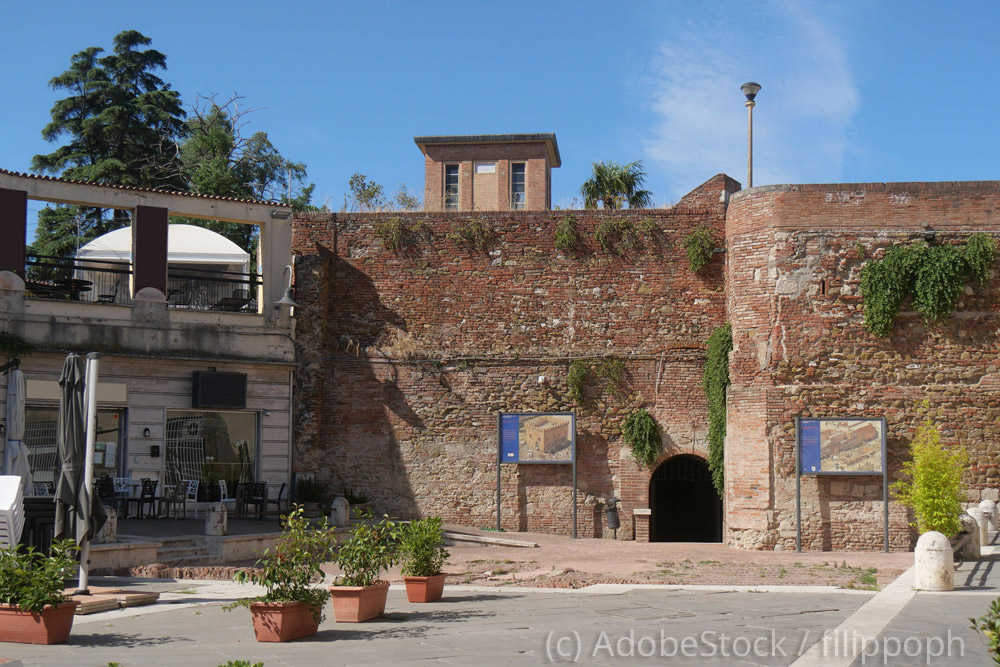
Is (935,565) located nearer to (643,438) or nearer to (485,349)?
(643,438)

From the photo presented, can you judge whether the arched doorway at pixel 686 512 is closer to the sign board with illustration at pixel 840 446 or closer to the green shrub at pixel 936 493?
the sign board with illustration at pixel 840 446

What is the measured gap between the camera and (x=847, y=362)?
19.0 meters

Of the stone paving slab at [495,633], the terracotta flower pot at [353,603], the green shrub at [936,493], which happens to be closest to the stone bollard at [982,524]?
the green shrub at [936,493]

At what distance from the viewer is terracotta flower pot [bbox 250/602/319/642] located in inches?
346

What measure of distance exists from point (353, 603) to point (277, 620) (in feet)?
4.36

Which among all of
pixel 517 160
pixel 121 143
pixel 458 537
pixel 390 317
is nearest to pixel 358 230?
pixel 390 317

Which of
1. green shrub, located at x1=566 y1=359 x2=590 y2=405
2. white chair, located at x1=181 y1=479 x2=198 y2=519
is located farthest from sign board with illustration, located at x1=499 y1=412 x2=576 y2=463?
white chair, located at x1=181 y1=479 x2=198 y2=519

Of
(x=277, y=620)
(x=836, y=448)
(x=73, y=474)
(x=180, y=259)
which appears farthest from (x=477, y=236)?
(x=277, y=620)

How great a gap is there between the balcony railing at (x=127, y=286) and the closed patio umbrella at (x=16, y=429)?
3.39 metres

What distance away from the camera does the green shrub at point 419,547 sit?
1145 centimetres

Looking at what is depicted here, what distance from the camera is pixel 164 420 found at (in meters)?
20.3

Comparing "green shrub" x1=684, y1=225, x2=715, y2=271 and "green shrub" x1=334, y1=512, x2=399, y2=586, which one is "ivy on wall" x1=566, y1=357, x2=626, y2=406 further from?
"green shrub" x1=334, y1=512, x2=399, y2=586

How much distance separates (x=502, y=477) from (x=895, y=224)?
30.6 feet

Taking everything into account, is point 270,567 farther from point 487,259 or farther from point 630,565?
point 487,259
